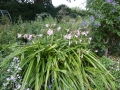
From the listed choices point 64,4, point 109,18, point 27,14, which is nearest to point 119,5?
point 109,18

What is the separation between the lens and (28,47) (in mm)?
2795

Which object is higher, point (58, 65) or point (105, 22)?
point (105, 22)

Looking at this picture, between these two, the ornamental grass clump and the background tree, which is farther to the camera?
the background tree

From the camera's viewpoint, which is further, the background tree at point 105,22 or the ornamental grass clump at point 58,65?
the background tree at point 105,22

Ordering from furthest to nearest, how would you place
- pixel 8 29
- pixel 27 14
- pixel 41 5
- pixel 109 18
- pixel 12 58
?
pixel 41 5, pixel 27 14, pixel 8 29, pixel 109 18, pixel 12 58

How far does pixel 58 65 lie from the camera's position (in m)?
2.79

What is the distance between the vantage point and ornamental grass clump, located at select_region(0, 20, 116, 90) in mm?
2561

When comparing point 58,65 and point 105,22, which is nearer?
point 58,65

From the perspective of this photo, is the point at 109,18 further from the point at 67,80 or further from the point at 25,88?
the point at 25,88

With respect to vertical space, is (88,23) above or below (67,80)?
above

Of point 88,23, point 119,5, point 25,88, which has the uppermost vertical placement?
point 119,5

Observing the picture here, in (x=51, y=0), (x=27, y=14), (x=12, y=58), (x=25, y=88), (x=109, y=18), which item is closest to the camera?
(x=25, y=88)

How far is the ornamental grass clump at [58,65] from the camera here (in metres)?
2.56

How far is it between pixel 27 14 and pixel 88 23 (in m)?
6.60
